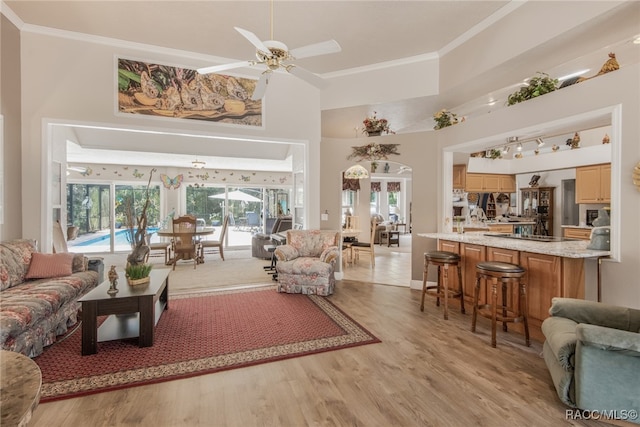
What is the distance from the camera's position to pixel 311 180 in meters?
5.61

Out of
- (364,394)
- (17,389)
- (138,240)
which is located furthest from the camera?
(138,240)

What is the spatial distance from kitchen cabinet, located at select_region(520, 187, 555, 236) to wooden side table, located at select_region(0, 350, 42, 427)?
1016 centimetres

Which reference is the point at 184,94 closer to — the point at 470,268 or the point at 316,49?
the point at 316,49

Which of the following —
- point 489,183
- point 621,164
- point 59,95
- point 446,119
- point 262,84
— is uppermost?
point 59,95

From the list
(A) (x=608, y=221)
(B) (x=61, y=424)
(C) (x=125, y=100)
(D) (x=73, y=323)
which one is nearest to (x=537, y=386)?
(A) (x=608, y=221)

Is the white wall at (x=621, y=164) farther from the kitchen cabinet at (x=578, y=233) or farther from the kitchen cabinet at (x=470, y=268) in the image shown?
the kitchen cabinet at (x=578, y=233)

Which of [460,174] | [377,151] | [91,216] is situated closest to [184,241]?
[91,216]

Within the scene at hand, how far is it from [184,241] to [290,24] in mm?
4915

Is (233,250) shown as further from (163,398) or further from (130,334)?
(163,398)

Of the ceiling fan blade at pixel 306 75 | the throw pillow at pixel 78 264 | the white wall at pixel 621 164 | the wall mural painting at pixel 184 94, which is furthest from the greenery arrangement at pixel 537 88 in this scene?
the throw pillow at pixel 78 264

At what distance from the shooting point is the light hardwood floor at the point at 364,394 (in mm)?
1946

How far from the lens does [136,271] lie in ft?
10.6

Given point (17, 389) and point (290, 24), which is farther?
point (290, 24)

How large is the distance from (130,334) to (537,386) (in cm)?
361
